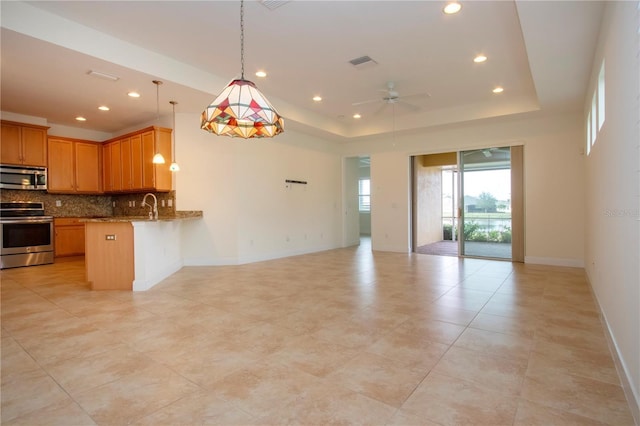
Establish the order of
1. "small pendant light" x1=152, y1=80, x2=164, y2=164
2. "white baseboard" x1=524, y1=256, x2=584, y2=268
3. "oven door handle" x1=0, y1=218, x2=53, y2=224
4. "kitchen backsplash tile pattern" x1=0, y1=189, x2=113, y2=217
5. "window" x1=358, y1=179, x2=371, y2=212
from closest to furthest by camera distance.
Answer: "small pendant light" x1=152, y1=80, x2=164, y2=164 < "white baseboard" x1=524, y1=256, x2=584, y2=268 < "oven door handle" x1=0, y1=218, x2=53, y2=224 < "kitchen backsplash tile pattern" x1=0, y1=189, x2=113, y2=217 < "window" x1=358, y1=179, x2=371, y2=212

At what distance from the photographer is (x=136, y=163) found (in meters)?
6.62

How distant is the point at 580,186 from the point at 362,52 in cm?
488

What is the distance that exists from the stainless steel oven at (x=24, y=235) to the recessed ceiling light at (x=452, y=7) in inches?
322

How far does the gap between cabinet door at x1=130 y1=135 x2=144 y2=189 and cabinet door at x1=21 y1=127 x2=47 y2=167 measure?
1.93m

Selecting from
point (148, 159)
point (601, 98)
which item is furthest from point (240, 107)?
point (148, 159)

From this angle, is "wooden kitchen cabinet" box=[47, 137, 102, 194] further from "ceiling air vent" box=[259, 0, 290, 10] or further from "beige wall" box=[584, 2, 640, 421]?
"beige wall" box=[584, 2, 640, 421]

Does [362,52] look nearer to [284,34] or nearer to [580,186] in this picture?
[284,34]

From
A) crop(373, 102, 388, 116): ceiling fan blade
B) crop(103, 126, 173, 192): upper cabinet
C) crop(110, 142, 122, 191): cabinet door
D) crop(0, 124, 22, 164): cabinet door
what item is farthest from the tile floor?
crop(373, 102, 388, 116): ceiling fan blade

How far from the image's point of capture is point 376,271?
5.88 metres

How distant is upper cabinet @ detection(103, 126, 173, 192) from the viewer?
620 centimetres

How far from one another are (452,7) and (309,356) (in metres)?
3.65

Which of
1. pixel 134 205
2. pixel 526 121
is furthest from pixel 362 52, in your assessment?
pixel 134 205

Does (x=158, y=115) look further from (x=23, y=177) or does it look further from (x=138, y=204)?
(x=23, y=177)

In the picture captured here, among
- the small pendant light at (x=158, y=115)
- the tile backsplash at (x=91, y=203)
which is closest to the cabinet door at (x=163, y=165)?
the tile backsplash at (x=91, y=203)
